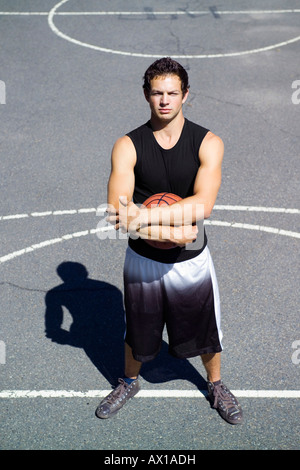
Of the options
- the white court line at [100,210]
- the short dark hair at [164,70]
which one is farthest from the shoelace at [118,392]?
the white court line at [100,210]

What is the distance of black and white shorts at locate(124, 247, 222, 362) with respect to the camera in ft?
13.7

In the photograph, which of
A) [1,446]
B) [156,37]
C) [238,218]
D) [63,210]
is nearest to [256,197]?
[238,218]

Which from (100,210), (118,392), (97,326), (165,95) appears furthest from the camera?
(100,210)

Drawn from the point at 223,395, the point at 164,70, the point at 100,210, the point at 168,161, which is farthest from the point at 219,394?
the point at 100,210

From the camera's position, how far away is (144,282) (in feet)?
13.8

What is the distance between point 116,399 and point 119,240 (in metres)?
2.46

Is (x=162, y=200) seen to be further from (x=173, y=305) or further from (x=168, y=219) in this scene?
(x=173, y=305)

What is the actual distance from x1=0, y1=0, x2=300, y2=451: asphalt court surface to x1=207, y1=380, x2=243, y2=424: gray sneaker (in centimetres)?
9

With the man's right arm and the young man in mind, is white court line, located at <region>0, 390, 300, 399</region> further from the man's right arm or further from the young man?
the man's right arm

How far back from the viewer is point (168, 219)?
372 cm

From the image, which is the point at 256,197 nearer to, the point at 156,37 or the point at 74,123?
the point at 74,123

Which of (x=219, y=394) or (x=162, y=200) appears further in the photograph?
(x=219, y=394)

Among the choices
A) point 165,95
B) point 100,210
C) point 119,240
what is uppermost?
point 165,95

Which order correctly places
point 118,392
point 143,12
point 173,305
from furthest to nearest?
1. point 143,12
2. point 118,392
3. point 173,305
